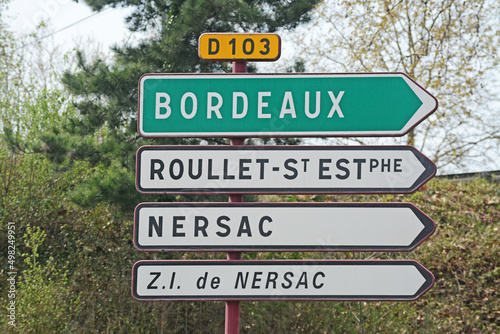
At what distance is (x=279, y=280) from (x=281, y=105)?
99 cm

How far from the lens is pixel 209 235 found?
2699 millimetres

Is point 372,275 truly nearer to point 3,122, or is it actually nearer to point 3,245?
point 3,245

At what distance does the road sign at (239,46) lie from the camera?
286 centimetres

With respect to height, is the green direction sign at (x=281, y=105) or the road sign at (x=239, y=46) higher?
the road sign at (x=239, y=46)

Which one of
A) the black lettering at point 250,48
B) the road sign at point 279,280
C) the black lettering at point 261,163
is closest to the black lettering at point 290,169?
the black lettering at point 261,163

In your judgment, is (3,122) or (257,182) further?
(3,122)

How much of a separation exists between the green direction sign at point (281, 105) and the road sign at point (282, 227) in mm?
432

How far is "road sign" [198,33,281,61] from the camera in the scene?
2.86 meters

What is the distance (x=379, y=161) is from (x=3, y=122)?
8277 mm

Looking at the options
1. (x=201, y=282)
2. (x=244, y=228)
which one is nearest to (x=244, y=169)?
(x=244, y=228)

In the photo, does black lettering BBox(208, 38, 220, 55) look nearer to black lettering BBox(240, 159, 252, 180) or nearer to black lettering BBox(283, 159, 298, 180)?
black lettering BBox(240, 159, 252, 180)

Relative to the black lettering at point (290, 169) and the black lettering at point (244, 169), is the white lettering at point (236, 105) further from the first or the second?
the black lettering at point (290, 169)

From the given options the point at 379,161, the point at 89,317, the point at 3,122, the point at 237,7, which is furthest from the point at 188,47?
the point at 3,122

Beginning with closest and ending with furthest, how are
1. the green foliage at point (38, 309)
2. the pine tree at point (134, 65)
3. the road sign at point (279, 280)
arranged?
the road sign at point (279, 280) → the green foliage at point (38, 309) → the pine tree at point (134, 65)
